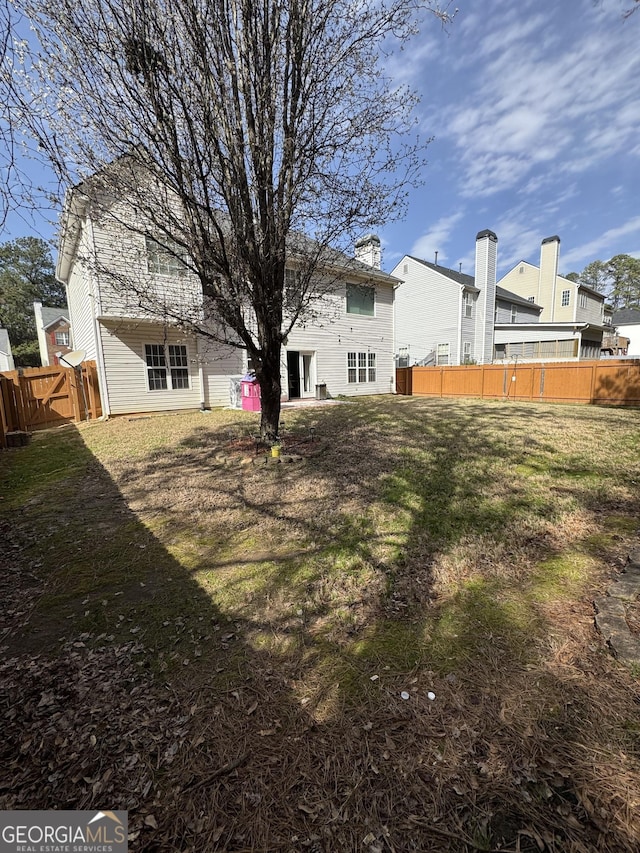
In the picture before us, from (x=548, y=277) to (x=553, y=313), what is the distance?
2.61 metres

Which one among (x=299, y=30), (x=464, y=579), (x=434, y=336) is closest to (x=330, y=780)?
(x=464, y=579)

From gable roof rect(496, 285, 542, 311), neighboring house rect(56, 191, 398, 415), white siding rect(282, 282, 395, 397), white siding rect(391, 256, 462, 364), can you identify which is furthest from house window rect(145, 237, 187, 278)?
gable roof rect(496, 285, 542, 311)

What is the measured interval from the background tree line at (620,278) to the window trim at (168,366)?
186 ft

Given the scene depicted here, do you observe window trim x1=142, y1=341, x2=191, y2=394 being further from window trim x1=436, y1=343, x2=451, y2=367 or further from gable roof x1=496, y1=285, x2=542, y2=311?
gable roof x1=496, y1=285, x2=542, y2=311

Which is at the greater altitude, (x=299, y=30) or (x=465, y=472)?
(x=299, y=30)

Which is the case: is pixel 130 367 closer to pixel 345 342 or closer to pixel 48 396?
pixel 48 396

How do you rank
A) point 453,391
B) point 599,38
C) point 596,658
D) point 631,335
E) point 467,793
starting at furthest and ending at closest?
point 631,335
point 453,391
point 599,38
point 596,658
point 467,793

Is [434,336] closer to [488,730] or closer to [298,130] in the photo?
[298,130]

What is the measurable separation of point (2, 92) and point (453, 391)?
17022 millimetres

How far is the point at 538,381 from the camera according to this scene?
15.2m

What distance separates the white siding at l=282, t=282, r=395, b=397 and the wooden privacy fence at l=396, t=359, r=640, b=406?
5.86 ft

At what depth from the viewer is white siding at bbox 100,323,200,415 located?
11125mm

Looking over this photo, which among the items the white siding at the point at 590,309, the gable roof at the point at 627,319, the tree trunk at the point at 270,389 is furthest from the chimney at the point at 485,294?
the gable roof at the point at 627,319

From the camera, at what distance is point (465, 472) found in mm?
5238
